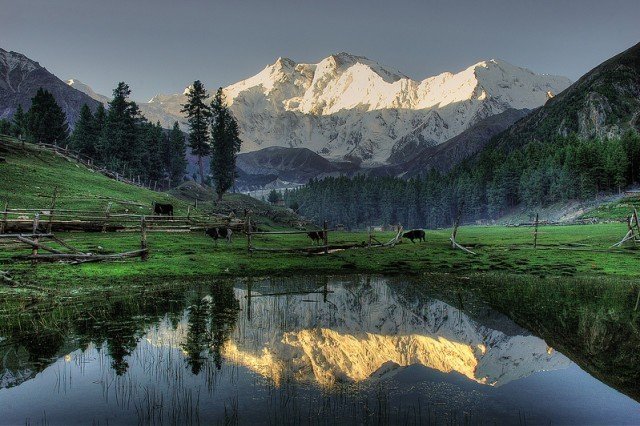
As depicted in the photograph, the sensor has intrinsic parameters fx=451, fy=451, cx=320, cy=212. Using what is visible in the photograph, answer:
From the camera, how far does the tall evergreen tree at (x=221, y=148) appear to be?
97.7 metres

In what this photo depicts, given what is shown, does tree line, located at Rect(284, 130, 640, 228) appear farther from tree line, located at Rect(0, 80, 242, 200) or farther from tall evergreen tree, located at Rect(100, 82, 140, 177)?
tall evergreen tree, located at Rect(100, 82, 140, 177)

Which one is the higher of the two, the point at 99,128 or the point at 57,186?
the point at 99,128

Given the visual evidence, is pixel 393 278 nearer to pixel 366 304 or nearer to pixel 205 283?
pixel 366 304

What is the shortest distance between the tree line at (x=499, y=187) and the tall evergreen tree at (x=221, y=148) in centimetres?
5783

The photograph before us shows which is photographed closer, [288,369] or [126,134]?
[288,369]

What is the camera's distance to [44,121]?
9356 centimetres

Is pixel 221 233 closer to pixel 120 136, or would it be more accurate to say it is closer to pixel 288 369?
pixel 288 369

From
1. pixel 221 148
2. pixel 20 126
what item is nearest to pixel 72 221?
pixel 221 148

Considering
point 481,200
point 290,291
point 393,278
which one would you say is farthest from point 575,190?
point 290,291

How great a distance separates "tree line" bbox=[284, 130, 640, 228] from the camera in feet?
356

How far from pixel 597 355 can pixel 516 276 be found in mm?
15591

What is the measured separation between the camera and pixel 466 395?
10391mm

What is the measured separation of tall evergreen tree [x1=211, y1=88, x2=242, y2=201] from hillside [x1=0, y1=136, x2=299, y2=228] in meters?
18.9

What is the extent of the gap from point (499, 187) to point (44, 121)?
389 ft
